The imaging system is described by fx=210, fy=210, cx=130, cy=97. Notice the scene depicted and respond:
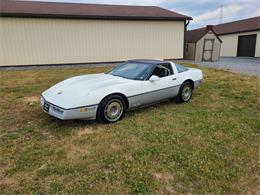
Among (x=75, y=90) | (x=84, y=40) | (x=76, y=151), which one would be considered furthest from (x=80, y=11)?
(x=76, y=151)

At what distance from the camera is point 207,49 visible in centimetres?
1567

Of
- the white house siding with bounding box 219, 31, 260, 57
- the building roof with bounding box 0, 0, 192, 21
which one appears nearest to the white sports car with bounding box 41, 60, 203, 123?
the building roof with bounding box 0, 0, 192, 21

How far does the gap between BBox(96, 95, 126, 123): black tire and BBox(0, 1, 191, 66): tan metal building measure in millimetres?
10411

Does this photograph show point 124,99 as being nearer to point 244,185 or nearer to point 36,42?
point 244,185

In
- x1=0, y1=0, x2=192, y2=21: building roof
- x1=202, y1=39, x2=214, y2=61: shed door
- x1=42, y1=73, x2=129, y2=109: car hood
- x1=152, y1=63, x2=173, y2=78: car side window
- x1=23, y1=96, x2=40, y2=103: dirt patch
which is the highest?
x1=0, y1=0, x2=192, y2=21: building roof

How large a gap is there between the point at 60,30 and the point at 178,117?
1098 cm

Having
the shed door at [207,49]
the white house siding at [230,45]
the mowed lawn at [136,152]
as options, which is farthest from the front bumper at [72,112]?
the white house siding at [230,45]

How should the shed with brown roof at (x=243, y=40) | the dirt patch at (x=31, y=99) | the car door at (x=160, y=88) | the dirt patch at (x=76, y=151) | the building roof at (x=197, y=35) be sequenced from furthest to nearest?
the shed with brown roof at (x=243, y=40) → the building roof at (x=197, y=35) → the dirt patch at (x=31, y=99) → the car door at (x=160, y=88) → the dirt patch at (x=76, y=151)

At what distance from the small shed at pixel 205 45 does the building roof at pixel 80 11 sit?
1.61 metres

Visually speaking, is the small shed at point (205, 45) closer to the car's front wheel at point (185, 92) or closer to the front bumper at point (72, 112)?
the car's front wheel at point (185, 92)

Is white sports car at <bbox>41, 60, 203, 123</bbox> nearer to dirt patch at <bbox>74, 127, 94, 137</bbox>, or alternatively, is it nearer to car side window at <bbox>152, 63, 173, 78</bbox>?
car side window at <bbox>152, 63, 173, 78</bbox>

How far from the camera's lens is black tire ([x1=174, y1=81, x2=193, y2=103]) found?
5.12 meters

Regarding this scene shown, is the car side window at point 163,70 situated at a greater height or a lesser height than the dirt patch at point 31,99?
greater

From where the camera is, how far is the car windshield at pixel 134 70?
4.44m
